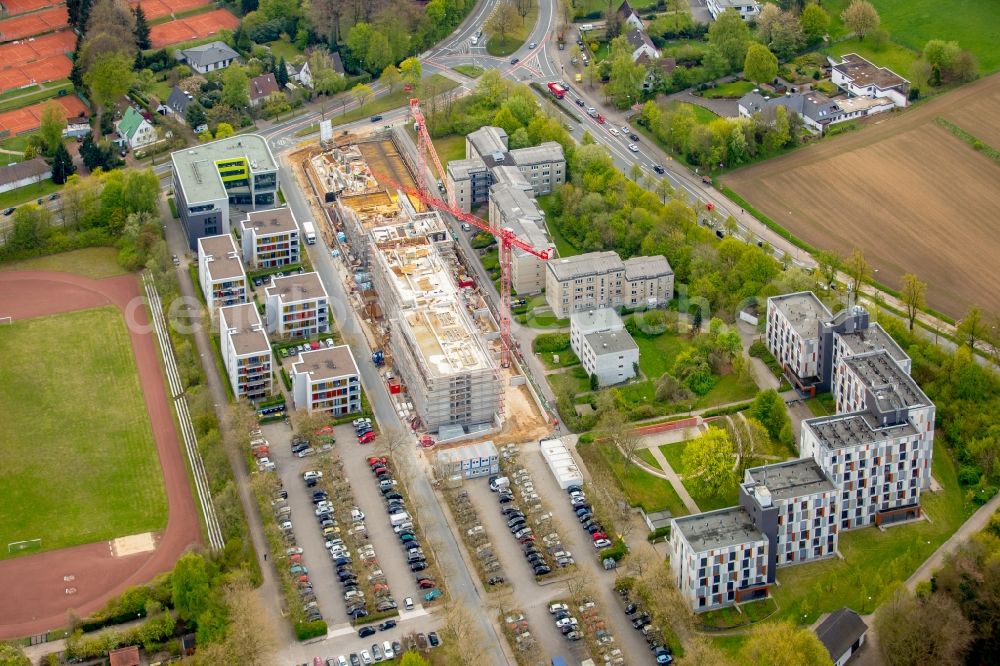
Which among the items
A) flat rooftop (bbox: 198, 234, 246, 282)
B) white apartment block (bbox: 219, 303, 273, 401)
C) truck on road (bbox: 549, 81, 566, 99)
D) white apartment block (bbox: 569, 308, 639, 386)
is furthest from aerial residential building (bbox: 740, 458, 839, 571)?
truck on road (bbox: 549, 81, 566, 99)

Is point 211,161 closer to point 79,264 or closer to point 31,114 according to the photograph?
point 79,264

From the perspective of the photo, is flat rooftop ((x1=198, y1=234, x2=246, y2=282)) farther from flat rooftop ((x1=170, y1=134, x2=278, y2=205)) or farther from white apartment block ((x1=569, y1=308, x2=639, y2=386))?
white apartment block ((x1=569, y1=308, x2=639, y2=386))

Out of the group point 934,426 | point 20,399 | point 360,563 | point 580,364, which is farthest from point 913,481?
point 20,399

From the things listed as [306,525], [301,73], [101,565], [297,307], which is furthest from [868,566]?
[301,73]

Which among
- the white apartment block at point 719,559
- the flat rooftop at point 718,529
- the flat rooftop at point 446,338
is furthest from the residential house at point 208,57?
the white apartment block at point 719,559

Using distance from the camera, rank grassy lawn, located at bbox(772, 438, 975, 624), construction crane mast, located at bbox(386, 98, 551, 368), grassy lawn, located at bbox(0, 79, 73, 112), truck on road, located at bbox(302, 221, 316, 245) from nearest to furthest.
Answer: grassy lawn, located at bbox(772, 438, 975, 624), construction crane mast, located at bbox(386, 98, 551, 368), truck on road, located at bbox(302, 221, 316, 245), grassy lawn, located at bbox(0, 79, 73, 112)

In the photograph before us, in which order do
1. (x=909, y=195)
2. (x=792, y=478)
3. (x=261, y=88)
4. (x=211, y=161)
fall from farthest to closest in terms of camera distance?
1. (x=261, y=88)
2. (x=211, y=161)
3. (x=909, y=195)
4. (x=792, y=478)
